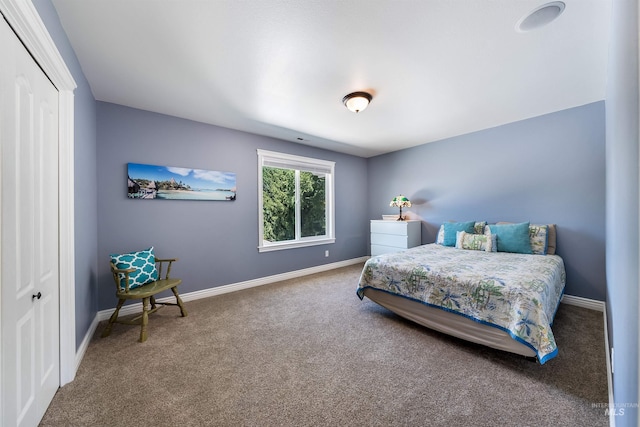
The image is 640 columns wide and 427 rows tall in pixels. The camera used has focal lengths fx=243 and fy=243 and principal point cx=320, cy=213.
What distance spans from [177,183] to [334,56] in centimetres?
246

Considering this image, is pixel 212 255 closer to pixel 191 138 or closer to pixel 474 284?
pixel 191 138

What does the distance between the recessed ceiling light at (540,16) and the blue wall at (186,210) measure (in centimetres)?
324

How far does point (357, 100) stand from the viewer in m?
2.56

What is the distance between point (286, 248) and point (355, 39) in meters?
3.21

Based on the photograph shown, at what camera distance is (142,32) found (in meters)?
1.74

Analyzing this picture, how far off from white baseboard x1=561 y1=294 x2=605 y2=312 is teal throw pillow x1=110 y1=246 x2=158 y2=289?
16.3ft

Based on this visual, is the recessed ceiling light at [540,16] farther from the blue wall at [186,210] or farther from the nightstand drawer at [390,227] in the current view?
A: the blue wall at [186,210]

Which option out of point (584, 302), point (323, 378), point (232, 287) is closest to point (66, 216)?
point (323, 378)

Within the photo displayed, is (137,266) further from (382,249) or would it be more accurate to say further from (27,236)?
(382,249)

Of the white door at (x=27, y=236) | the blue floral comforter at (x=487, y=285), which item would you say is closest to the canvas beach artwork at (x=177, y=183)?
the white door at (x=27, y=236)

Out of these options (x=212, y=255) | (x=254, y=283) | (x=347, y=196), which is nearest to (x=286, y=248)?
(x=254, y=283)

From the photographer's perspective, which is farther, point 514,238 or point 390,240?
point 390,240

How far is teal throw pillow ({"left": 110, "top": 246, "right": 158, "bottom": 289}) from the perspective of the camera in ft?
7.98

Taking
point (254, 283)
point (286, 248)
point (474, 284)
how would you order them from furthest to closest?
point (286, 248) → point (254, 283) → point (474, 284)
